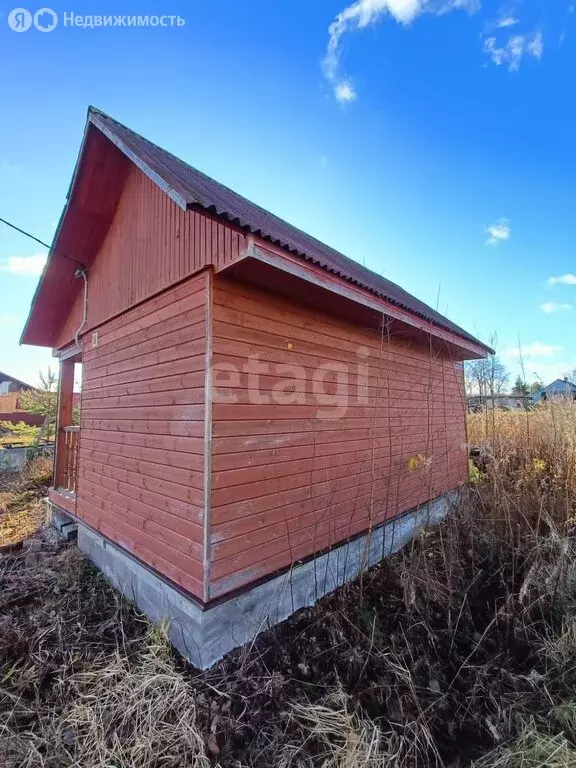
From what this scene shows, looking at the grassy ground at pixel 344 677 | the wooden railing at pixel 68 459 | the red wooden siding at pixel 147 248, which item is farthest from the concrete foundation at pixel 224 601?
the red wooden siding at pixel 147 248

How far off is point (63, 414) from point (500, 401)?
7497 mm

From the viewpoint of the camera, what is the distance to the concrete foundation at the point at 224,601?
2809 millimetres

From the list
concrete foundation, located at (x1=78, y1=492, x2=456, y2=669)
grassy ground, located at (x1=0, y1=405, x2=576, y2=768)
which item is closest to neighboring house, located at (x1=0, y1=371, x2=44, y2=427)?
concrete foundation, located at (x1=78, y1=492, x2=456, y2=669)

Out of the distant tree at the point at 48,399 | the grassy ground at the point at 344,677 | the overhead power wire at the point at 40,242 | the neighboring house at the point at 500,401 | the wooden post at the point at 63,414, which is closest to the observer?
the grassy ground at the point at 344,677

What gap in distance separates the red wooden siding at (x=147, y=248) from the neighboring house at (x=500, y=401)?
4162mm

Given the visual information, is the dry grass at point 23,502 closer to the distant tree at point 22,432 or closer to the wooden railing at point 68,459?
the wooden railing at point 68,459

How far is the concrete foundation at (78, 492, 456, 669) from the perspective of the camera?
2809 millimetres

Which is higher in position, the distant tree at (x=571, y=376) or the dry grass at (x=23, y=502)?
the distant tree at (x=571, y=376)

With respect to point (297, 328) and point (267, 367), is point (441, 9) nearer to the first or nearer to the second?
point (297, 328)

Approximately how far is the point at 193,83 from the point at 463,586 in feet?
21.9

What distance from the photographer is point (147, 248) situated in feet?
12.5

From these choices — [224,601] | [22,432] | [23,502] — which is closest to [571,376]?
[224,601]

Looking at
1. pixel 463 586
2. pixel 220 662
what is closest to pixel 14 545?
pixel 220 662

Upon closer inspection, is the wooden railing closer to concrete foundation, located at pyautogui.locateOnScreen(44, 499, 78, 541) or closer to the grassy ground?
concrete foundation, located at pyautogui.locateOnScreen(44, 499, 78, 541)
